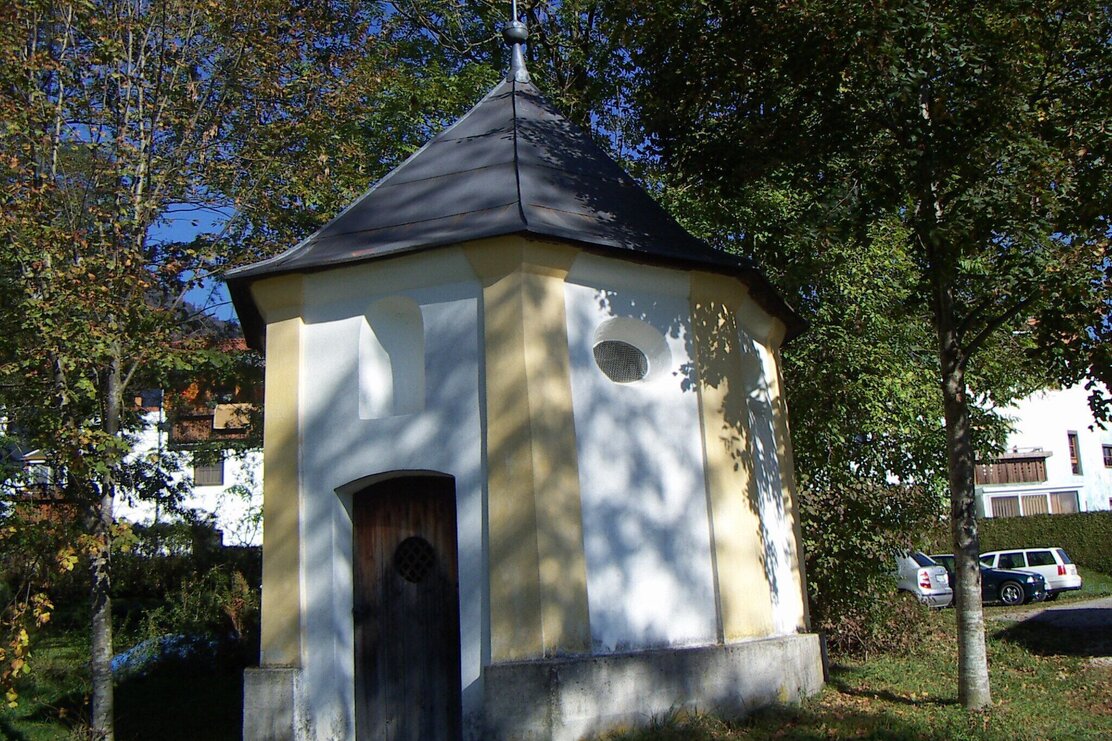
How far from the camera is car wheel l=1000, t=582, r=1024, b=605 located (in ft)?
80.1

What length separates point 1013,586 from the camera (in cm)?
2455

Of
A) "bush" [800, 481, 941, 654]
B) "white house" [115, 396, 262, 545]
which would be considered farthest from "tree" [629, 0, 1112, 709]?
"white house" [115, 396, 262, 545]

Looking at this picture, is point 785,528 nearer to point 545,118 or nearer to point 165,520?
point 545,118

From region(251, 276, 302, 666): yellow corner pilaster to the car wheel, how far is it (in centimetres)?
2122

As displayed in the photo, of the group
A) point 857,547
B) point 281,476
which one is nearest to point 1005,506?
point 857,547

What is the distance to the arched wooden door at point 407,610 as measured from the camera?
8383 mm

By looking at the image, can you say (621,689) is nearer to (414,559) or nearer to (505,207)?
(414,559)

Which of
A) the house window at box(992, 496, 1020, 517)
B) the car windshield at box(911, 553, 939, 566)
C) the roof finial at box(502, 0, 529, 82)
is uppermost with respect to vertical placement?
the roof finial at box(502, 0, 529, 82)

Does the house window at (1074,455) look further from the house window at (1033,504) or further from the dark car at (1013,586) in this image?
the dark car at (1013,586)

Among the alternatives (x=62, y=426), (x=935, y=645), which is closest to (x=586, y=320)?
(x=62, y=426)

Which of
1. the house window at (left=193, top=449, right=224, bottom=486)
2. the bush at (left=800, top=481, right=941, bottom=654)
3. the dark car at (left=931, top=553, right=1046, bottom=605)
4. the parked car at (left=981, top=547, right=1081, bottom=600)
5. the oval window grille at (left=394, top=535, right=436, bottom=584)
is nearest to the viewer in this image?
the oval window grille at (left=394, top=535, right=436, bottom=584)

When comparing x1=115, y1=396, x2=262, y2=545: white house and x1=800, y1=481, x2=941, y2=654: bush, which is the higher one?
x1=115, y1=396, x2=262, y2=545: white house

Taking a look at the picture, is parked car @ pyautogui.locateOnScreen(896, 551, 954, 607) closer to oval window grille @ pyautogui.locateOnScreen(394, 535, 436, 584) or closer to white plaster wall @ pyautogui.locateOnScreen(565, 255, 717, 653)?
white plaster wall @ pyautogui.locateOnScreen(565, 255, 717, 653)

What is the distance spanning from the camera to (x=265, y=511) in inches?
346
